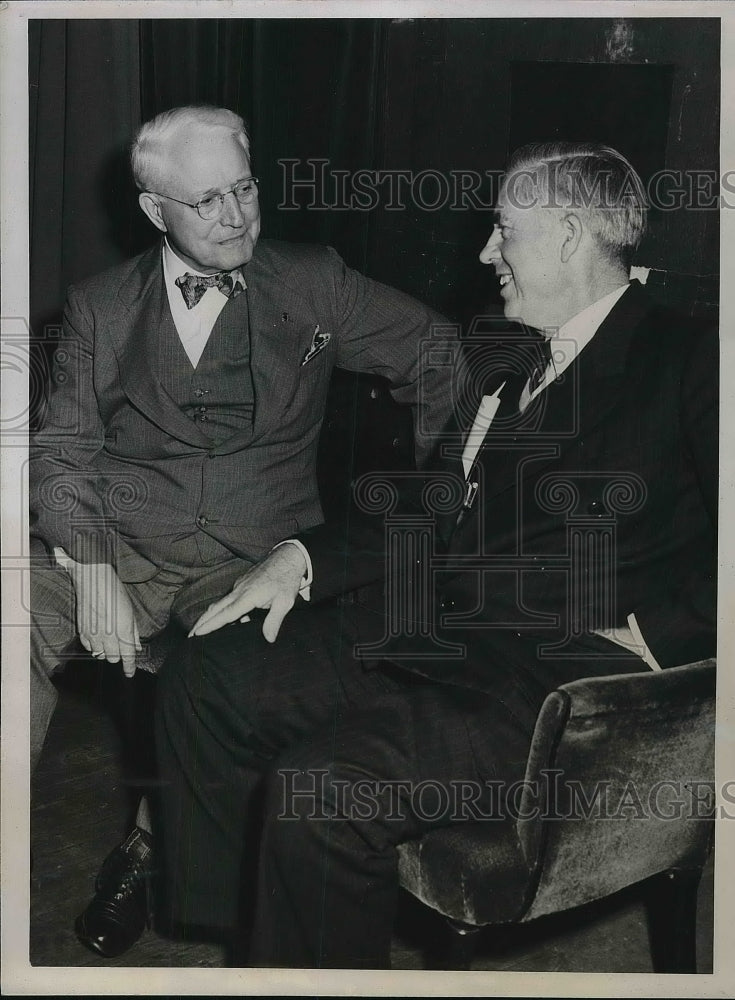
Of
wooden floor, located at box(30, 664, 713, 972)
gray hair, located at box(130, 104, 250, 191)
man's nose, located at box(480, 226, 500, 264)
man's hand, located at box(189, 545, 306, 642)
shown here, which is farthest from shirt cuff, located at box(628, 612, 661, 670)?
gray hair, located at box(130, 104, 250, 191)

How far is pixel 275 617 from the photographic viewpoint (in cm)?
239

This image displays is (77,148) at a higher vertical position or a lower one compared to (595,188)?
higher

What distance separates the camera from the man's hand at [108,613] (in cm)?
242

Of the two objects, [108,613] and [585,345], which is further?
[108,613]

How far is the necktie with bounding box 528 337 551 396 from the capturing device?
7.66 feet

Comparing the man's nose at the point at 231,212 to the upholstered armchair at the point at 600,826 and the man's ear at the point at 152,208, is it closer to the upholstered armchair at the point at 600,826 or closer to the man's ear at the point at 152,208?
the man's ear at the point at 152,208

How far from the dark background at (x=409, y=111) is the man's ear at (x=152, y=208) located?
0.02 m

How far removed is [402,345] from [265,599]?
68cm

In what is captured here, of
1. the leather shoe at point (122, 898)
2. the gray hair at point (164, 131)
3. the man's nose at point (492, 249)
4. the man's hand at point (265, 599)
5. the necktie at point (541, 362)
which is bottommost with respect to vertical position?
the leather shoe at point (122, 898)

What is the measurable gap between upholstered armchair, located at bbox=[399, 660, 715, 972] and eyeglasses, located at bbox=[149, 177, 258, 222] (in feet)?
4.34

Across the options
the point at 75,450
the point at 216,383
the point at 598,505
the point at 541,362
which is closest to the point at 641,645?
the point at 598,505

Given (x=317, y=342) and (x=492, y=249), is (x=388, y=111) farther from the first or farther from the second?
(x=317, y=342)

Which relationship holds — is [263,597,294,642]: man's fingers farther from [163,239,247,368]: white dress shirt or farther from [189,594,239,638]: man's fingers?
[163,239,247,368]: white dress shirt

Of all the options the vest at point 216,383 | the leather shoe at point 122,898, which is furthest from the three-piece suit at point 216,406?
the leather shoe at point 122,898
